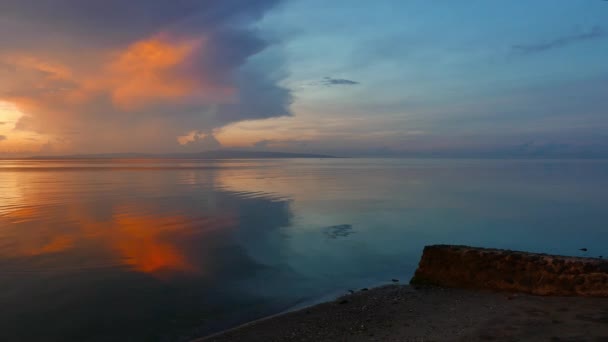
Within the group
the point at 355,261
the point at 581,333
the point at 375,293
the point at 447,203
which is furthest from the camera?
the point at 447,203

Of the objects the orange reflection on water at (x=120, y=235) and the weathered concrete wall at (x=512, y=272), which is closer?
the weathered concrete wall at (x=512, y=272)

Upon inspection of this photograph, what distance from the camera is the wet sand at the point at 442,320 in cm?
738

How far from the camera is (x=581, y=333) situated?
7.01 m

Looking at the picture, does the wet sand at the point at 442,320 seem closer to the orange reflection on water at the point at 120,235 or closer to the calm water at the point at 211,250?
the calm water at the point at 211,250

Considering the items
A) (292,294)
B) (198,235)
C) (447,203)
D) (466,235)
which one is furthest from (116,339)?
(447,203)

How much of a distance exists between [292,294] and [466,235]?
12.2 meters

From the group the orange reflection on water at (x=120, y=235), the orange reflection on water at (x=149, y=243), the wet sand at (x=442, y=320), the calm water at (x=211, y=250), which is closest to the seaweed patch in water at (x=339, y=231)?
the calm water at (x=211, y=250)

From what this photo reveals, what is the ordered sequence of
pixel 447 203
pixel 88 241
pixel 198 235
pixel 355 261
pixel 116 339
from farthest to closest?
pixel 447 203
pixel 198 235
pixel 88 241
pixel 355 261
pixel 116 339

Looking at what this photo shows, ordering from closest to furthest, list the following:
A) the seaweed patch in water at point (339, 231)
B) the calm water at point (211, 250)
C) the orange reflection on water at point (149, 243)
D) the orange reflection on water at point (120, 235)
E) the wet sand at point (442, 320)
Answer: the wet sand at point (442, 320) → the calm water at point (211, 250) → the orange reflection on water at point (149, 243) → the orange reflection on water at point (120, 235) → the seaweed patch in water at point (339, 231)

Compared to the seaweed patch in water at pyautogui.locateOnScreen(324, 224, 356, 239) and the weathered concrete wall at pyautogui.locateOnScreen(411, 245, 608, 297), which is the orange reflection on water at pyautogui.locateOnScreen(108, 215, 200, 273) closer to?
the seaweed patch in water at pyautogui.locateOnScreen(324, 224, 356, 239)

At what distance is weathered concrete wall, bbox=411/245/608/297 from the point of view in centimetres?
923

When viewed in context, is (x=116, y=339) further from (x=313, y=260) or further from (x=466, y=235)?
(x=466, y=235)

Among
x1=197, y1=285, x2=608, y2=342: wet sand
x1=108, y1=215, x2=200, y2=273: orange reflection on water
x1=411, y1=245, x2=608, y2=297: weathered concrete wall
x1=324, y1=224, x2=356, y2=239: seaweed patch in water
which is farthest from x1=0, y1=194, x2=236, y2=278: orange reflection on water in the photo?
x1=411, y1=245, x2=608, y2=297: weathered concrete wall

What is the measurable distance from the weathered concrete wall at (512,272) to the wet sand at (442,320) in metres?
0.38
